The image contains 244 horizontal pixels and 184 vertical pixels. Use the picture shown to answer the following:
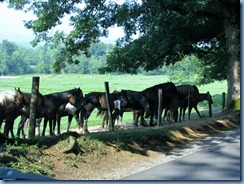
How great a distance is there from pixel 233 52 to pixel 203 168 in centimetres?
814

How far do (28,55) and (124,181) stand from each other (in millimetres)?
4533

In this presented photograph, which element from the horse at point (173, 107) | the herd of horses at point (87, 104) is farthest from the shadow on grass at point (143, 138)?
the horse at point (173, 107)

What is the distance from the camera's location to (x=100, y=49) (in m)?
14.7

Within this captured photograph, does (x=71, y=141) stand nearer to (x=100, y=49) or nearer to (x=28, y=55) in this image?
(x=28, y=55)

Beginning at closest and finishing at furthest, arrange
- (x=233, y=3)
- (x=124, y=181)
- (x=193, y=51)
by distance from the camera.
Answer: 1. (x=124, y=181)
2. (x=233, y=3)
3. (x=193, y=51)

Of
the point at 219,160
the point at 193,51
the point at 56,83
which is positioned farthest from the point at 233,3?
the point at 219,160

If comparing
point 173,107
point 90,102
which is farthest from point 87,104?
point 173,107

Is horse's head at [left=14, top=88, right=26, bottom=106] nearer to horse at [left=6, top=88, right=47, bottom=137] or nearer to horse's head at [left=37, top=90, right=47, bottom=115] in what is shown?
horse at [left=6, top=88, right=47, bottom=137]

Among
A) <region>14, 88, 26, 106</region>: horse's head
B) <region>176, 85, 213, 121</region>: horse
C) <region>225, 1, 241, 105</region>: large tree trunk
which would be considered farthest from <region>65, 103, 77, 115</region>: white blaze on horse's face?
<region>176, 85, 213, 121</region>: horse

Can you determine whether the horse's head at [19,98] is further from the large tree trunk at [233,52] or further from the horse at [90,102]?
the large tree trunk at [233,52]

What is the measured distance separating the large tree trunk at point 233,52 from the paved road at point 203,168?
20.4 ft

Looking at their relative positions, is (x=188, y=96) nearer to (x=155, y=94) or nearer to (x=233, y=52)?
(x=155, y=94)

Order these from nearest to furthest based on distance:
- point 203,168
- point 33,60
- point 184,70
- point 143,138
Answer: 1. point 203,168
2. point 143,138
3. point 33,60
4. point 184,70

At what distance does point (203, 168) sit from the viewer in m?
6.61
